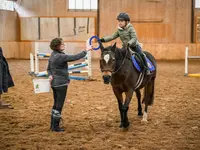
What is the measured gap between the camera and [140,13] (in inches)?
760

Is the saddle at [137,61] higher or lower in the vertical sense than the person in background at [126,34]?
lower

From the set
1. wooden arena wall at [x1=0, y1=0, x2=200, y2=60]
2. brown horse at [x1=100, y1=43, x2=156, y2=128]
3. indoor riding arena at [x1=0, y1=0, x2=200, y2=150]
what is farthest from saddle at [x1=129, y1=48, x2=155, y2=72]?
wooden arena wall at [x1=0, y1=0, x2=200, y2=60]

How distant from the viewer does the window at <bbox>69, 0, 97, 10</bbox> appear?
770 inches

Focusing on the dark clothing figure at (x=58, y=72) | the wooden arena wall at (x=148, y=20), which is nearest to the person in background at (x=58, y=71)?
the dark clothing figure at (x=58, y=72)

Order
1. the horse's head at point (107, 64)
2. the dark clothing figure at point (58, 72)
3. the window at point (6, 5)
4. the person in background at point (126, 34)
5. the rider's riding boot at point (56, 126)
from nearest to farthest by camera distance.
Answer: the horse's head at point (107, 64) < the dark clothing figure at point (58, 72) < the rider's riding boot at point (56, 126) < the person in background at point (126, 34) < the window at point (6, 5)

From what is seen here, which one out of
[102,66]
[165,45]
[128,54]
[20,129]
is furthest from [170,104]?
[165,45]

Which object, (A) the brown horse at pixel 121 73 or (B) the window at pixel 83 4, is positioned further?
(B) the window at pixel 83 4

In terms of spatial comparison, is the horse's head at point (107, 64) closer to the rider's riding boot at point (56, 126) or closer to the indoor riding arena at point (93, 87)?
the indoor riding arena at point (93, 87)

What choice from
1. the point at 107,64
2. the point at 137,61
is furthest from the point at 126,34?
the point at 107,64

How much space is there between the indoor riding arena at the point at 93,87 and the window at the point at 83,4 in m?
0.06

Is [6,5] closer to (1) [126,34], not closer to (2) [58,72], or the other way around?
(1) [126,34]

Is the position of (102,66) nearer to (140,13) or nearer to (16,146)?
(16,146)

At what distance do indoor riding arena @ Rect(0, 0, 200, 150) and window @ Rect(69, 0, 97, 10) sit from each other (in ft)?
0.19

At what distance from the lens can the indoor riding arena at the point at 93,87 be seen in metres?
4.42
